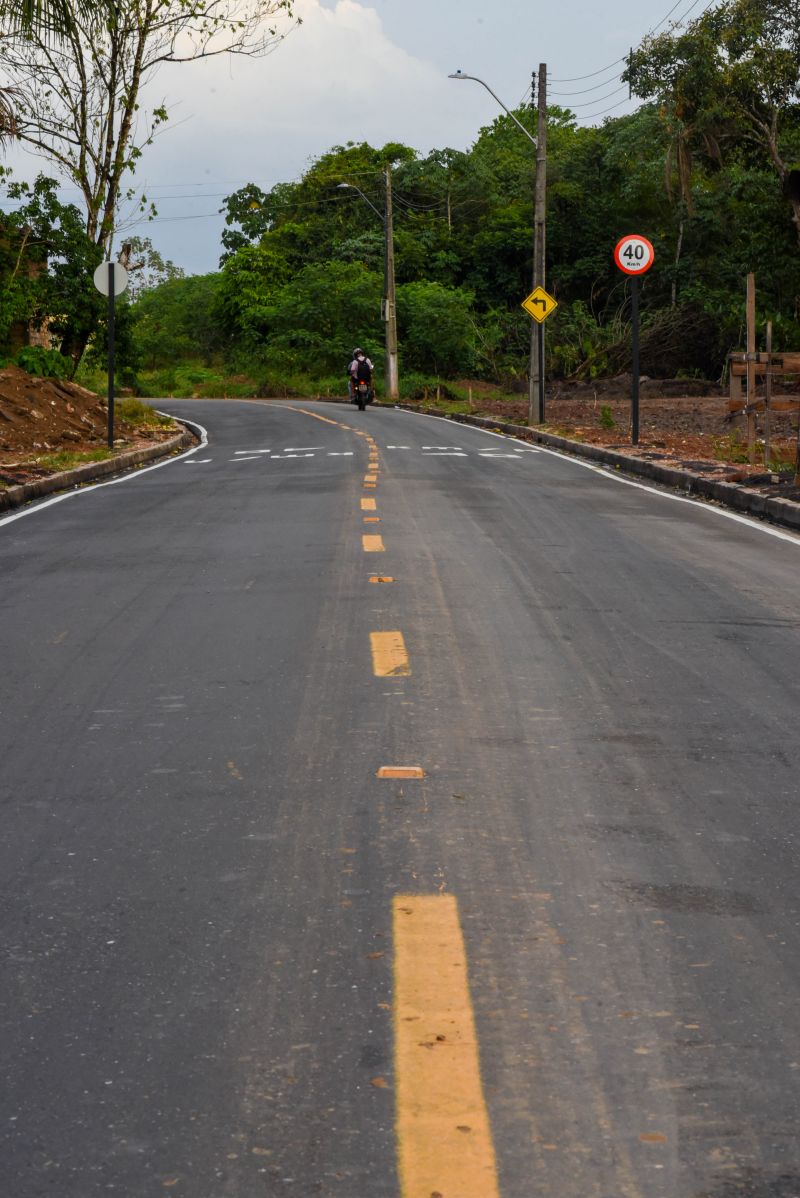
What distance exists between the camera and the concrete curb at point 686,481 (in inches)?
616

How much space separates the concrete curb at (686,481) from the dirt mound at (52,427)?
757 cm

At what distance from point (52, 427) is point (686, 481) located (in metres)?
13.0

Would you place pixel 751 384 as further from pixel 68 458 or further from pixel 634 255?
pixel 68 458

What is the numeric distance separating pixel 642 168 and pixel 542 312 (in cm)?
3304

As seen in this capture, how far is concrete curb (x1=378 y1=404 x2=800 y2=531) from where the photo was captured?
616 inches

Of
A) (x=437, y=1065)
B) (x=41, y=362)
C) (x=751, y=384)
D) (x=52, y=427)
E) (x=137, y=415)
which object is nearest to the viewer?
(x=437, y=1065)

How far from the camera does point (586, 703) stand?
6.98 m

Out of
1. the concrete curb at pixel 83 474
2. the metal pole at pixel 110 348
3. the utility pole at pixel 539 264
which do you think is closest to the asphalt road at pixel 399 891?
the concrete curb at pixel 83 474

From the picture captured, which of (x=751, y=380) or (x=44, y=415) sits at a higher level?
(x=751, y=380)

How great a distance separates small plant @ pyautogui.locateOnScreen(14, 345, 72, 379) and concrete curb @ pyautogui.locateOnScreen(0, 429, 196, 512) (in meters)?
5.04

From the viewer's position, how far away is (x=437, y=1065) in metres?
3.42

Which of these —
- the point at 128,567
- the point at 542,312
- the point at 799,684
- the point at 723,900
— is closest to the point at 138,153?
the point at 542,312

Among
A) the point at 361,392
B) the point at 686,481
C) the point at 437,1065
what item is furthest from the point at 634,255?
the point at 437,1065

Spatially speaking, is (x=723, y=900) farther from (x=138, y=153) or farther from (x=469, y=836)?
(x=138, y=153)
